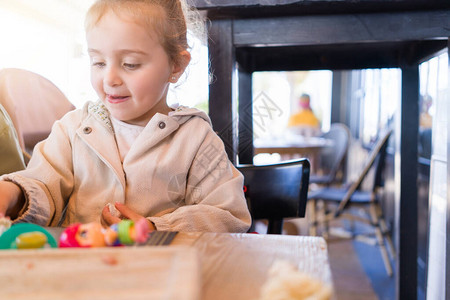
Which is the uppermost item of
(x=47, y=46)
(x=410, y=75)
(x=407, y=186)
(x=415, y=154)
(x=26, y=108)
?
(x=47, y=46)

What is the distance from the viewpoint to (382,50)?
4.38 ft

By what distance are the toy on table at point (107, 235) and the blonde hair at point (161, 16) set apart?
48cm

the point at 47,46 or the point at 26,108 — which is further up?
the point at 47,46

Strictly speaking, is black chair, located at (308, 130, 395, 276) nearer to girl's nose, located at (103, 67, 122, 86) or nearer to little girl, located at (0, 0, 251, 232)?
little girl, located at (0, 0, 251, 232)

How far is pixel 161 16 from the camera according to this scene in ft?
2.89

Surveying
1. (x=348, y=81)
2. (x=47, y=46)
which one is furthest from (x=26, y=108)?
(x=348, y=81)

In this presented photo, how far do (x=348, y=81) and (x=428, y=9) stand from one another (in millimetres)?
5864

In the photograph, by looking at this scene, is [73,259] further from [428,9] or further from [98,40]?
Answer: [428,9]

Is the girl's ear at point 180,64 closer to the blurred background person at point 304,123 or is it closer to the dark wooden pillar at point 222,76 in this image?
the dark wooden pillar at point 222,76

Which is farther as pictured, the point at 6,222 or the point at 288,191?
the point at 288,191

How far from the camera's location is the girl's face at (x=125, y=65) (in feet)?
2.60

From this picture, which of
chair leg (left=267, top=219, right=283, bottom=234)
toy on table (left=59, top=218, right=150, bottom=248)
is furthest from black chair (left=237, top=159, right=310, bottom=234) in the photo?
toy on table (left=59, top=218, right=150, bottom=248)

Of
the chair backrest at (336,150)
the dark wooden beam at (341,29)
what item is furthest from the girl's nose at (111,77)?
the chair backrest at (336,150)

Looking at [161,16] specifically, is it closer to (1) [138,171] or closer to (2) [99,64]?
(2) [99,64]
